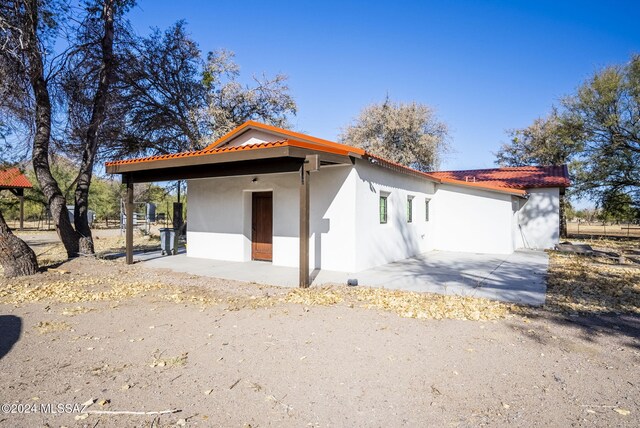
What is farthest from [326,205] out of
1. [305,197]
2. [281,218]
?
[305,197]

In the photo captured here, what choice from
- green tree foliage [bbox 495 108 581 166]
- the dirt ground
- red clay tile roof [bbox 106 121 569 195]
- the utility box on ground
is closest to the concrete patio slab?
the utility box on ground

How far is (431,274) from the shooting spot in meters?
8.59

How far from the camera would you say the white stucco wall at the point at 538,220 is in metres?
14.6

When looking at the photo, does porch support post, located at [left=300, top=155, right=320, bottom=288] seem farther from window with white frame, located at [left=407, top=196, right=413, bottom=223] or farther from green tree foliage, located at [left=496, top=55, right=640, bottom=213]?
green tree foliage, located at [left=496, top=55, right=640, bottom=213]

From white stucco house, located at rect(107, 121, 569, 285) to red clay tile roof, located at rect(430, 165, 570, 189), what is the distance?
6.6 inches

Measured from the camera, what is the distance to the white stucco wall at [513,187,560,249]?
1460 cm

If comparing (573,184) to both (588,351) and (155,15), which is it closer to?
(588,351)

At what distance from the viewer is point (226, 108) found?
15695mm

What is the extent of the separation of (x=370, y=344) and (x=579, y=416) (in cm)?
197

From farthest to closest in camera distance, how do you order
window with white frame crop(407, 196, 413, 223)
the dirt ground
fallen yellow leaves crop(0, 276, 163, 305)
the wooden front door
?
window with white frame crop(407, 196, 413, 223)
the wooden front door
fallen yellow leaves crop(0, 276, 163, 305)
the dirt ground

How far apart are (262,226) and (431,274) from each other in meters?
4.80

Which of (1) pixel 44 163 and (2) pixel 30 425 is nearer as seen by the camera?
(2) pixel 30 425

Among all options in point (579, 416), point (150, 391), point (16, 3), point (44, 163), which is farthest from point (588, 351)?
point (44, 163)

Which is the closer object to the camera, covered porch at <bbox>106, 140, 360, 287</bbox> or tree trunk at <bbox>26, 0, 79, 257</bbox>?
covered porch at <bbox>106, 140, 360, 287</bbox>
